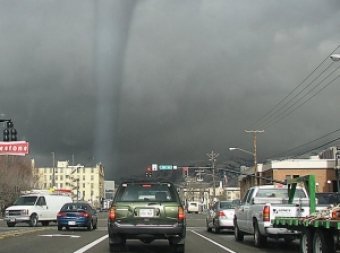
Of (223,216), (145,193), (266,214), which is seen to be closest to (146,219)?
(145,193)

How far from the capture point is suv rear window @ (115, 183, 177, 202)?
14.5 m

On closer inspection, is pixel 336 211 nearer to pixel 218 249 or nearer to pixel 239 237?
pixel 218 249

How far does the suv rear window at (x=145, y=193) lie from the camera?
1452 centimetres

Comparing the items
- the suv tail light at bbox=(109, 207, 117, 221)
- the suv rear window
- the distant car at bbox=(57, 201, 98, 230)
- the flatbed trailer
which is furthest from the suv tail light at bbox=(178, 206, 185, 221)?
→ the distant car at bbox=(57, 201, 98, 230)

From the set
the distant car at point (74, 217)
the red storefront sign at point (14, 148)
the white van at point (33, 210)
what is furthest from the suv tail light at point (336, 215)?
the red storefront sign at point (14, 148)

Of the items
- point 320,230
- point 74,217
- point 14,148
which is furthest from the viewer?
point 14,148

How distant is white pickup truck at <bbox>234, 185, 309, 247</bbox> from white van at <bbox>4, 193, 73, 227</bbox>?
18343 millimetres

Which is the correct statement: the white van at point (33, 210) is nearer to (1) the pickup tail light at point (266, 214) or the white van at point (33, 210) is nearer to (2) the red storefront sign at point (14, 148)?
(1) the pickup tail light at point (266, 214)

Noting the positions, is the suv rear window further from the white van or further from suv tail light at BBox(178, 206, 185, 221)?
the white van

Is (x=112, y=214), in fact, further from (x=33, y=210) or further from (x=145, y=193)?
(x=33, y=210)

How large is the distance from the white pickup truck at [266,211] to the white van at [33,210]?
1834cm

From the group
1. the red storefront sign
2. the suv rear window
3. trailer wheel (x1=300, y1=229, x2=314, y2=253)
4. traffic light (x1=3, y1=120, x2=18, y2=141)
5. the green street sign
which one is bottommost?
trailer wheel (x1=300, y1=229, x2=314, y2=253)

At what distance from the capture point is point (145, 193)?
48.0ft

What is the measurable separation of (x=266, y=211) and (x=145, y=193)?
4007mm
